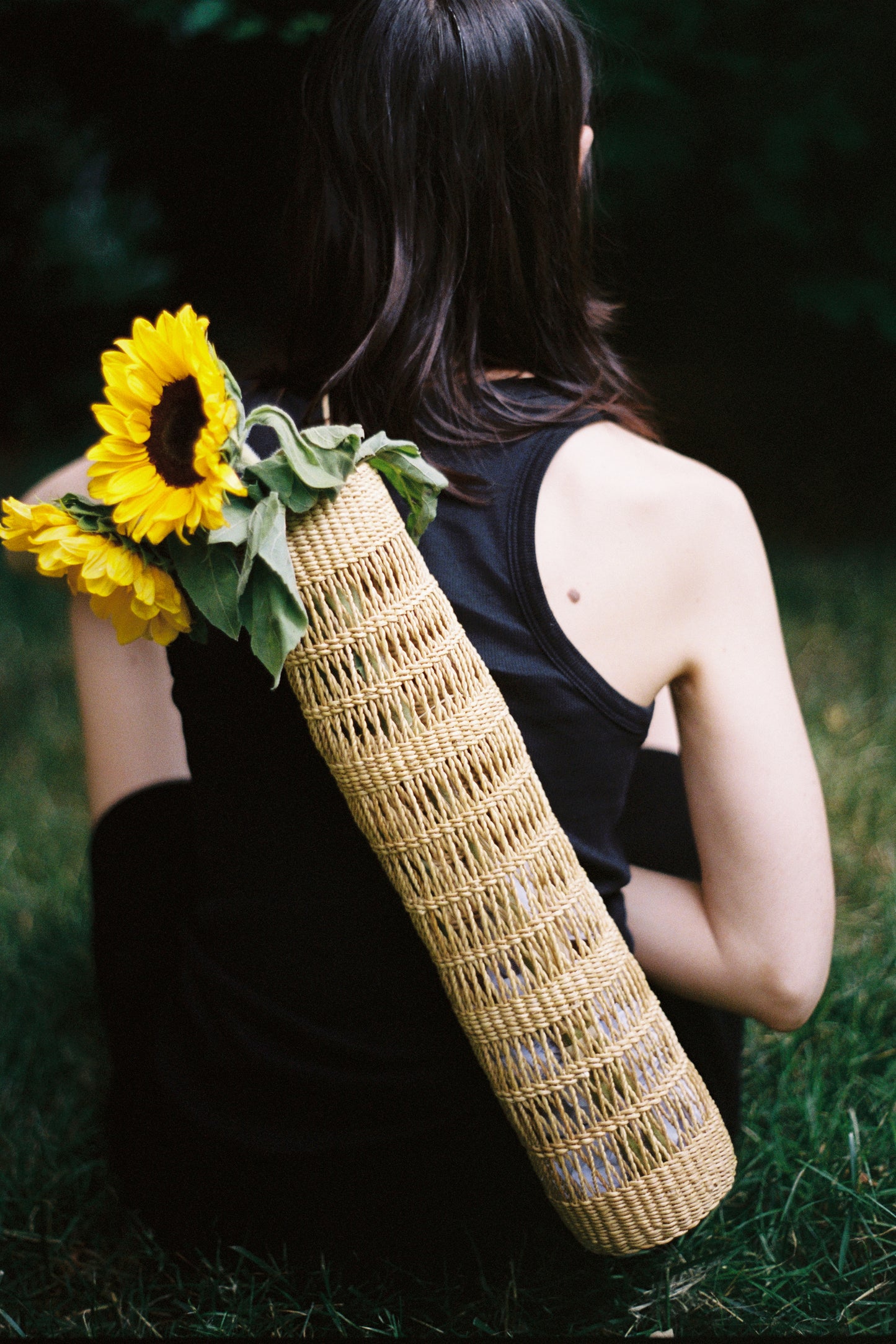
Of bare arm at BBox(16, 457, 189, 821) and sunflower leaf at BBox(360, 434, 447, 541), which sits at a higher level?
sunflower leaf at BBox(360, 434, 447, 541)

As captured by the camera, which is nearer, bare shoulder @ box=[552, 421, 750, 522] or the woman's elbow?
bare shoulder @ box=[552, 421, 750, 522]

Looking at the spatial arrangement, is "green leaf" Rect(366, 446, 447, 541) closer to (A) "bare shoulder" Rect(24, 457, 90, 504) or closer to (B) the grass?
(A) "bare shoulder" Rect(24, 457, 90, 504)

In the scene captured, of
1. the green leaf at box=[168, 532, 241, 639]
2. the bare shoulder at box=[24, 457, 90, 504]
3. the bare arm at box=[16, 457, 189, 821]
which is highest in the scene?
the bare shoulder at box=[24, 457, 90, 504]

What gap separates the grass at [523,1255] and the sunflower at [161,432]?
957 mm

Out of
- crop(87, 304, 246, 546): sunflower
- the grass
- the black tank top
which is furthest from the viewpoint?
the grass

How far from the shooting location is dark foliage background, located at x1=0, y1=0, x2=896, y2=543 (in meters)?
2.04

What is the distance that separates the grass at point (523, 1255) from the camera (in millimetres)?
1353

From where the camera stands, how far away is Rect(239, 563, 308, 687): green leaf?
92cm

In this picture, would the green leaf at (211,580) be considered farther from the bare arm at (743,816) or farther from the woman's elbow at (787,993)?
the woman's elbow at (787,993)

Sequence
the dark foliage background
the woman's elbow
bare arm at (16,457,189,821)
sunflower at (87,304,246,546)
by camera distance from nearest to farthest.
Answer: sunflower at (87,304,246,546), the woman's elbow, bare arm at (16,457,189,821), the dark foliage background

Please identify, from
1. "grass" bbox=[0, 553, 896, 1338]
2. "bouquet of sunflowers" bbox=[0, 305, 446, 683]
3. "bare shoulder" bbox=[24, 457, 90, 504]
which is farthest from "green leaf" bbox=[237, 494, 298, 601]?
"grass" bbox=[0, 553, 896, 1338]

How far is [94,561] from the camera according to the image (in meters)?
0.92

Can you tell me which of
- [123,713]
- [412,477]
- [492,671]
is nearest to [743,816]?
[492,671]

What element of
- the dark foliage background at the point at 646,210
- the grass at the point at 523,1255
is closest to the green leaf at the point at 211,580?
the dark foliage background at the point at 646,210
